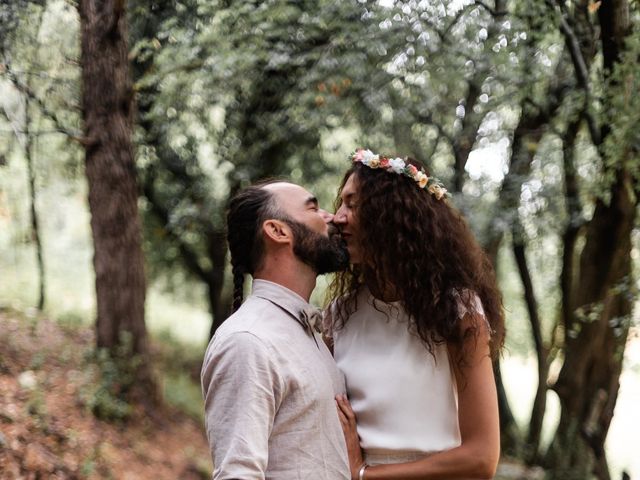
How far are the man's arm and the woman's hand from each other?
0.41 m

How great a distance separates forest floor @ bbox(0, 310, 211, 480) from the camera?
6766 mm

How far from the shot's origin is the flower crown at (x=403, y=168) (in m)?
3.13

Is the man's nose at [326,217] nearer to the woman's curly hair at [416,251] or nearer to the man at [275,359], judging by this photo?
the man at [275,359]

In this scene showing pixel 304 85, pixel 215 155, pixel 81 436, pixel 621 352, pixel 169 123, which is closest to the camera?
pixel 621 352

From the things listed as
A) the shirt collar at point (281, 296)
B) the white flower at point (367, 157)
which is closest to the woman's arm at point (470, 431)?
the shirt collar at point (281, 296)

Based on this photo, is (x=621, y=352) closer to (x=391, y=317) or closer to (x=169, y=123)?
(x=391, y=317)

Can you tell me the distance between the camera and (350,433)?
280 cm

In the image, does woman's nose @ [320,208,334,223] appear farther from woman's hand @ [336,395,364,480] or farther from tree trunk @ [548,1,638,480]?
tree trunk @ [548,1,638,480]

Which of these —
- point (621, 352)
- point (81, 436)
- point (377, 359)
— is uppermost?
point (377, 359)

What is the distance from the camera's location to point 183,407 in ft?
37.1

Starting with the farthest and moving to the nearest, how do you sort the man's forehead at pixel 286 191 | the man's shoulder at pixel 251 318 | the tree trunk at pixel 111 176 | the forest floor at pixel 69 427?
the tree trunk at pixel 111 176 < the forest floor at pixel 69 427 < the man's forehead at pixel 286 191 < the man's shoulder at pixel 251 318

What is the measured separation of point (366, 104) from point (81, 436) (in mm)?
5052

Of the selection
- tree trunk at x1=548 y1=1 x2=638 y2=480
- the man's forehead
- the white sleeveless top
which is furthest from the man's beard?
tree trunk at x1=548 y1=1 x2=638 y2=480

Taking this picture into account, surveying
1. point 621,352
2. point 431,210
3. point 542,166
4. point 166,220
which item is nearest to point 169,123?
point 166,220
